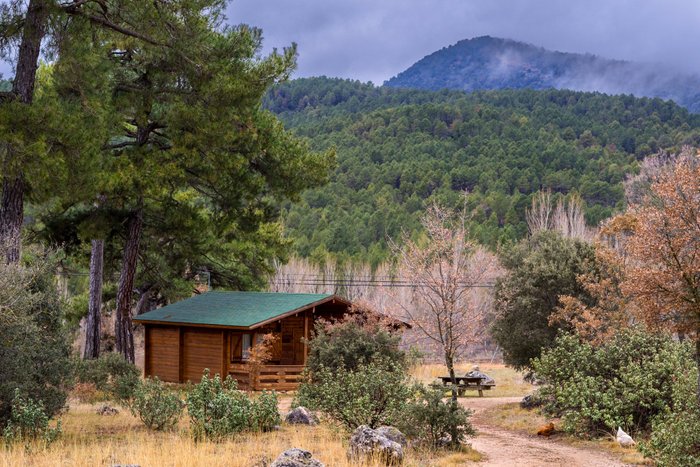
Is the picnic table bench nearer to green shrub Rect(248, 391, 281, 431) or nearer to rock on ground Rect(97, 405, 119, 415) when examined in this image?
rock on ground Rect(97, 405, 119, 415)

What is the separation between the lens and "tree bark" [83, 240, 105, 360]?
28.7 meters

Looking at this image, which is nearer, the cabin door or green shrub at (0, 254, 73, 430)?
green shrub at (0, 254, 73, 430)

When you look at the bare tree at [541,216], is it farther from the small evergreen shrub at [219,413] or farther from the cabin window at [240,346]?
the small evergreen shrub at [219,413]

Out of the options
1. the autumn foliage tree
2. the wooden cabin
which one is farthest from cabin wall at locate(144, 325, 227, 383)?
the autumn foliage tree

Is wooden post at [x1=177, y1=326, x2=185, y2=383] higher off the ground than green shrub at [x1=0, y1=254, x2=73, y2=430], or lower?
lower

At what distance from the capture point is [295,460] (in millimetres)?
9758

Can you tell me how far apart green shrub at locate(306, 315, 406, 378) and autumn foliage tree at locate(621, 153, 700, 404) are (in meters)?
9.55

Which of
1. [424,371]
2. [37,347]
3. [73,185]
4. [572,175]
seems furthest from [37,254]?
[572,175]

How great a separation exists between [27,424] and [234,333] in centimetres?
1515

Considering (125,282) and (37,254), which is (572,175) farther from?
(37,254)

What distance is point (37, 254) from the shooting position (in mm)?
13688

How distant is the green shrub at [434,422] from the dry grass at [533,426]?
2.74 metres

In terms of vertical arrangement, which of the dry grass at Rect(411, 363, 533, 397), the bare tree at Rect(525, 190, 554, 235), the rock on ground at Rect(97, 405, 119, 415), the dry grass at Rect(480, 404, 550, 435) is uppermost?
the bare tree at Rect(525, 190, 554, 235)

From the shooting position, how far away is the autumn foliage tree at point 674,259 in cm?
1145
